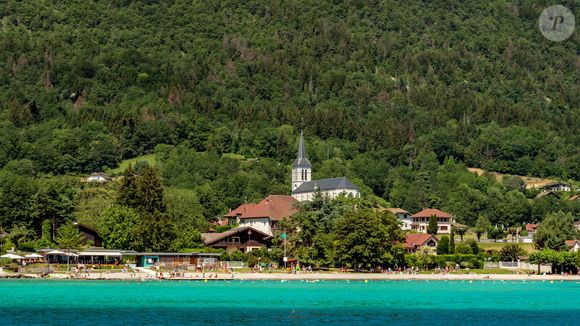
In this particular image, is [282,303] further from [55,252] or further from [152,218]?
[152,218]

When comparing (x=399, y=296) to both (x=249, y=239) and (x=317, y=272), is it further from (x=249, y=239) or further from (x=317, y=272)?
(x=249, y=239)

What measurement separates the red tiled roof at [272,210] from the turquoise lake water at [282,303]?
54742 millimetres

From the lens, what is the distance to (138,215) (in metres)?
133

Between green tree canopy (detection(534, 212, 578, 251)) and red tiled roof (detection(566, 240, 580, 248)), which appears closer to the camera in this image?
green tree canopy (detection(534, 212, 578, 251))

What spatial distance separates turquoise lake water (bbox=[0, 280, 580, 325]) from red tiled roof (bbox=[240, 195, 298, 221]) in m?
54.7

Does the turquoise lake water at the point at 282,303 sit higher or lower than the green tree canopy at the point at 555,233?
lower

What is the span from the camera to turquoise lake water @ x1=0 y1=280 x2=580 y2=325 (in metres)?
73.9

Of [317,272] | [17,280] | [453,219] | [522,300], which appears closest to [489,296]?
[522,300]

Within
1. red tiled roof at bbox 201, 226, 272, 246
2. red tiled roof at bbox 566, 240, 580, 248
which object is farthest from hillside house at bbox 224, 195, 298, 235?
red tiled roof at bbox 566, 240, 580, 248

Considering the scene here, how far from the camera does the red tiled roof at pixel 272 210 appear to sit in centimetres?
16812

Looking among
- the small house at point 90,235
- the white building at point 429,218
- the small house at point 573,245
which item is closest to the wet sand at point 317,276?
the small house at point 90,235

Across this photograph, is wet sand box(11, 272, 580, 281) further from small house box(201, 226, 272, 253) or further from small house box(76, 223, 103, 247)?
small house box(201, 226, 272, 253)

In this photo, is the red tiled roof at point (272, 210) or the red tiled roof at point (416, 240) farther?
the red tiled roof at point (272, 210)

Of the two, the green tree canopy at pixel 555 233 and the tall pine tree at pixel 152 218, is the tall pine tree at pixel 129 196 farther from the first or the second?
the green tree canopy at pixel 555 233
